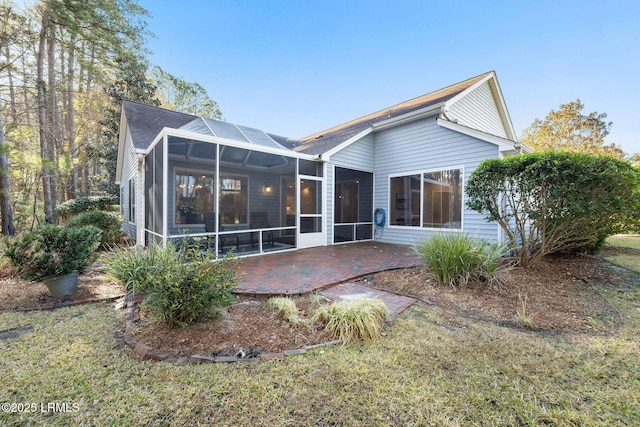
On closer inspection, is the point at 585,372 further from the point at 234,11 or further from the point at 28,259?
the point at 234,11

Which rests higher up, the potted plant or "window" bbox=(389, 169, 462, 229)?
"window" bbox=(389, 169, 462, 229)

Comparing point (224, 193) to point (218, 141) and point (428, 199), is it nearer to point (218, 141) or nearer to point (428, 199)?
point (218, 141)

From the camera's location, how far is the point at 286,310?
3221 millimetres

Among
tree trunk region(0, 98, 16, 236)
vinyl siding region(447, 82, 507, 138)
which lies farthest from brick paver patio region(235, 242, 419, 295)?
tree trunk region(0, 98, 16, 236)

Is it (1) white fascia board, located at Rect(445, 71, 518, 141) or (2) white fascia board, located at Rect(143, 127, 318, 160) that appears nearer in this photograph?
(2) white fascia board, located at Rect(143, 127, 318, 160)

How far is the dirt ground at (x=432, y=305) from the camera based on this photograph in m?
2.74

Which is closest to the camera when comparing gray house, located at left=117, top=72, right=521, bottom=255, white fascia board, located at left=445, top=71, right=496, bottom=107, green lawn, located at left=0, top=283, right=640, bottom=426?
green lawn, located at left=0, top=283, right=640, bottom=426

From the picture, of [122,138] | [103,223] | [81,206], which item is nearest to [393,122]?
[103,223]

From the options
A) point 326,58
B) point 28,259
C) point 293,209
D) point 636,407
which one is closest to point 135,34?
point 326,58

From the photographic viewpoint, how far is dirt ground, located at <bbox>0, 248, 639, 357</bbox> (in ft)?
8.98

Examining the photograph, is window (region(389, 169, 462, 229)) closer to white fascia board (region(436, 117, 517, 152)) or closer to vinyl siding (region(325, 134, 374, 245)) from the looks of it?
white fascia board (region(436, 117, 517, 152))

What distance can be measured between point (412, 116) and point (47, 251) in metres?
8.88

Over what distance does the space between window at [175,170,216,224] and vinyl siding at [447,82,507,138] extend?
8.11 meters

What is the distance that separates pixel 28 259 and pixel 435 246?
6442 millimetres
